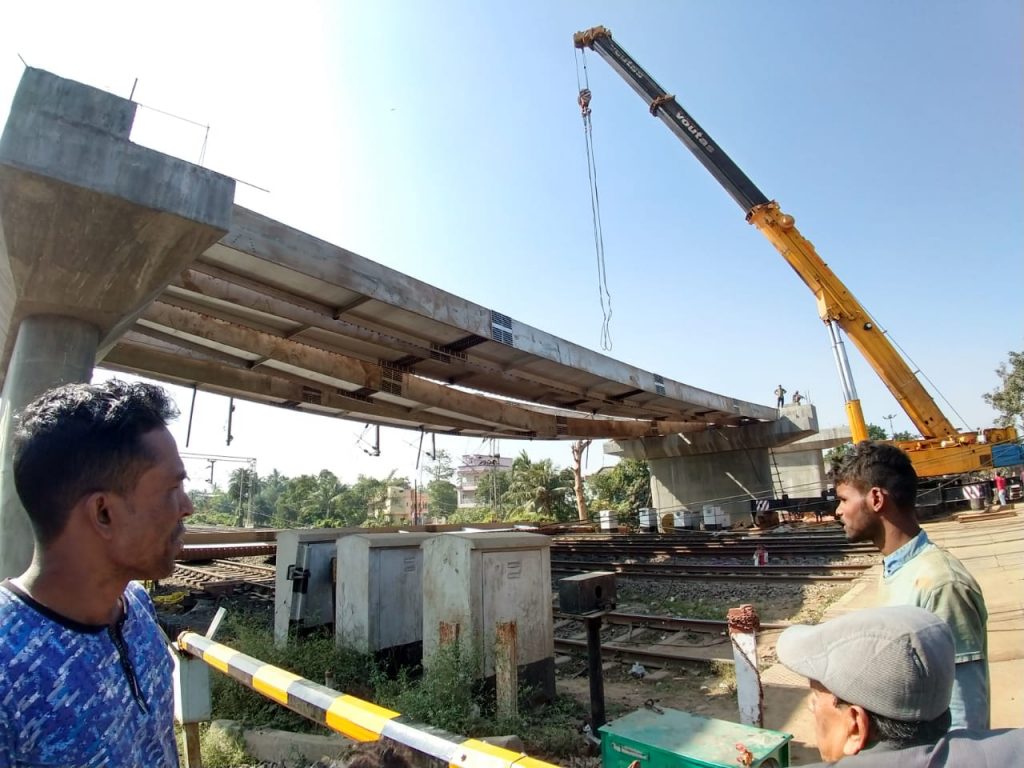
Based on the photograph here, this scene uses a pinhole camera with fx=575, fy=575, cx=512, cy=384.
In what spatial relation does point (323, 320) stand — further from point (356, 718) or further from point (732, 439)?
point (732, 439)

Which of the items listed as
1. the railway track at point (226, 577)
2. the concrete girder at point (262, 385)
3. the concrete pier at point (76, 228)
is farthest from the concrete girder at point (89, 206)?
the railway track at point (226, 577)

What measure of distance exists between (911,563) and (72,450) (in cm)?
297

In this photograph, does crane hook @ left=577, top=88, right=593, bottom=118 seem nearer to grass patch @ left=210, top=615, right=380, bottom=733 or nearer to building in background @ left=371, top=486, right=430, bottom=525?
grass patch @ left=210, top=615, right=380, bottom=733

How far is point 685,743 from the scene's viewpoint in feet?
9.70

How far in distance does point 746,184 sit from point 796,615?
13.2 m

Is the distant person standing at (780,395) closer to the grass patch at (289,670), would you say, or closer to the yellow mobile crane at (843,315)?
the yellow mobile crane at (843,315)

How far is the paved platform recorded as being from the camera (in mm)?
4707

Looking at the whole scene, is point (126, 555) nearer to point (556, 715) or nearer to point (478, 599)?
point (478, 599)

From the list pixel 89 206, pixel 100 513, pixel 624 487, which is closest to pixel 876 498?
pixel 100 513

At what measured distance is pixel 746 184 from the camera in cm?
1739

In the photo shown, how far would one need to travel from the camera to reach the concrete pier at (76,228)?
5.15 m

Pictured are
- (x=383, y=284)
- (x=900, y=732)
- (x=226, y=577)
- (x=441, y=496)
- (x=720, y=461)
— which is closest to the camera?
(x=900, y=732)

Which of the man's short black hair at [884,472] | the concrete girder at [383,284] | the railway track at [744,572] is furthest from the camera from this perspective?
the railway track at [744,572]

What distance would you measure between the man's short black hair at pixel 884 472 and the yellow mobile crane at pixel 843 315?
15.6m
